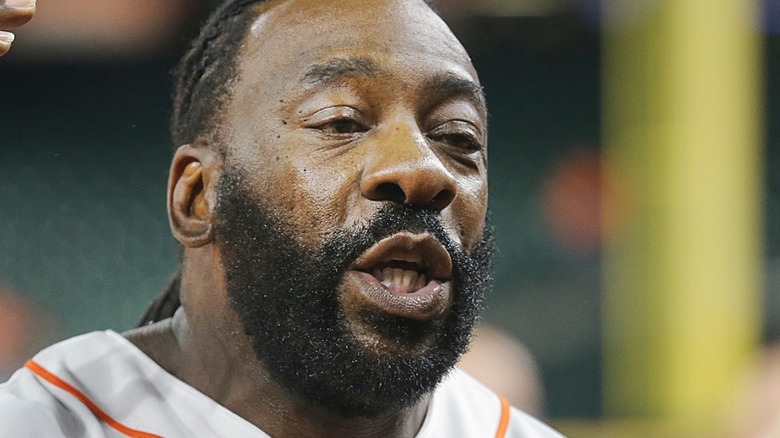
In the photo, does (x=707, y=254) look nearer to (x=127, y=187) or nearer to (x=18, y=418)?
(x=127, y=187)

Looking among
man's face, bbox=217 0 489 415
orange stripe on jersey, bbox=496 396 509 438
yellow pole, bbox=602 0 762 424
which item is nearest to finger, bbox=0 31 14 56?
man's face, bbox=217 0 489 415

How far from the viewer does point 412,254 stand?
1.24 m

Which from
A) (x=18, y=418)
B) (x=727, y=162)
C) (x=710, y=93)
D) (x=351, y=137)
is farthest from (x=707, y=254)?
(x=18, y=418)

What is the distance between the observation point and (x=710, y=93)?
3156 millimetres

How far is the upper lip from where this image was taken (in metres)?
1.22

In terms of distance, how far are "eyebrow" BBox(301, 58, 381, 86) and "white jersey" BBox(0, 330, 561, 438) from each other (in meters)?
0.43

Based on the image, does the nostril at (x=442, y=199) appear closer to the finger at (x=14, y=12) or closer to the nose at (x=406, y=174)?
the nose at (x=406, y=174)

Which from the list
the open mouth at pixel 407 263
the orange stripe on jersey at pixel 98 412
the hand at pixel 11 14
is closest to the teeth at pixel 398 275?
the open mouth at pixel 407 263

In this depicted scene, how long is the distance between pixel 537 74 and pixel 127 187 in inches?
57.4

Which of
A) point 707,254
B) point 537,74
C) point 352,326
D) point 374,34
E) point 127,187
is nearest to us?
point 352,326

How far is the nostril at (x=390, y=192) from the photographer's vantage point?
123 cm

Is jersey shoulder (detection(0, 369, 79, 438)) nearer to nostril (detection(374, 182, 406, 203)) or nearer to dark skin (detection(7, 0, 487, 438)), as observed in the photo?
dark skin (detection(7, 0, 487, 438))

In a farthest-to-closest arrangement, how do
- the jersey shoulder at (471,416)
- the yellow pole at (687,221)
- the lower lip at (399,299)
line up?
the yellow pole at (687,221) < the jersey shoulder at (471,416) < the lower lip at (399,299)

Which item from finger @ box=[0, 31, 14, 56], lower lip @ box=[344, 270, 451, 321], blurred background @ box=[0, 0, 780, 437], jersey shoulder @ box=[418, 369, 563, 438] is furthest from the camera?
blurred background @ box=[0, 0, 780, 437]
